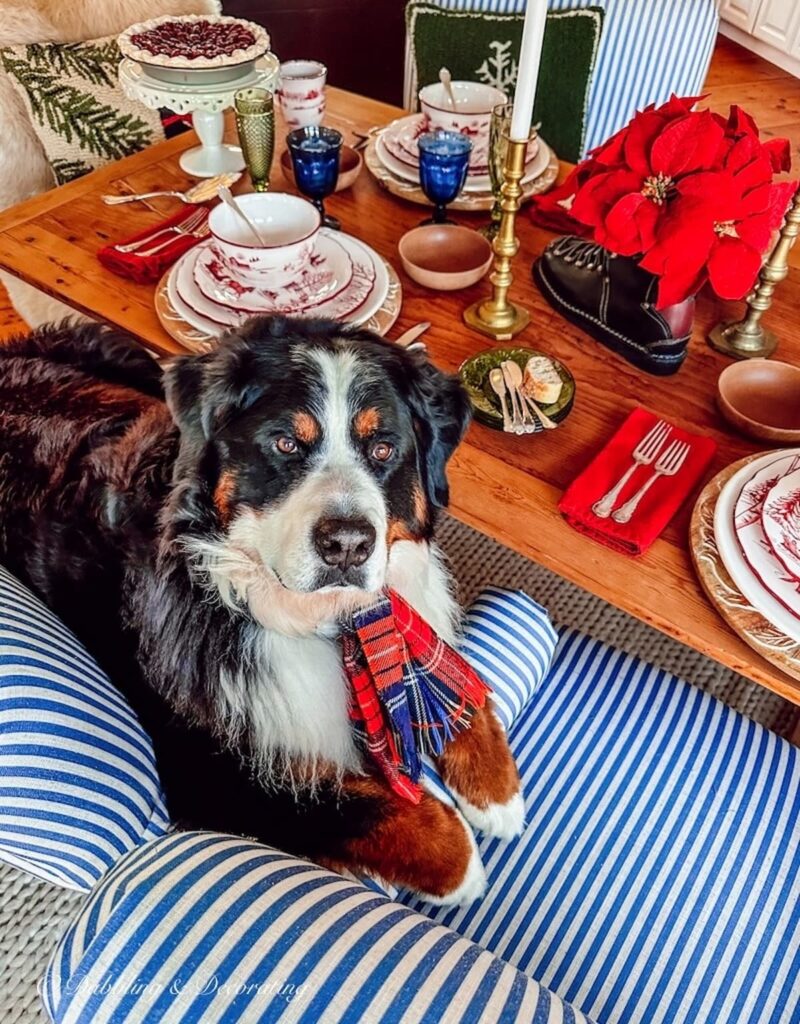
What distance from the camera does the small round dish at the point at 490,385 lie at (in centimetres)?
135

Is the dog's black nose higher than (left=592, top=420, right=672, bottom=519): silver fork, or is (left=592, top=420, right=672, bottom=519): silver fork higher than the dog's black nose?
the dog's black nose

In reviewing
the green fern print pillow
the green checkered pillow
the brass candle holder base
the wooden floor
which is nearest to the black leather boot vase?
the brass candle holder base

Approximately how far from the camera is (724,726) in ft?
4.29

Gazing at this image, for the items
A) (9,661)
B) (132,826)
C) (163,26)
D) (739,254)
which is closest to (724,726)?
(739,254)

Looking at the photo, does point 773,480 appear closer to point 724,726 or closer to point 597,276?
point 724,726

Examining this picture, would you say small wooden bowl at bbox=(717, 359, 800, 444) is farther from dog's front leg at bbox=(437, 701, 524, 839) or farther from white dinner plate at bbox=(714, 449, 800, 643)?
dog's front leg at bbox=(437, 701, 524, 839)

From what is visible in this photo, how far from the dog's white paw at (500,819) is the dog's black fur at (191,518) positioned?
0.13 m

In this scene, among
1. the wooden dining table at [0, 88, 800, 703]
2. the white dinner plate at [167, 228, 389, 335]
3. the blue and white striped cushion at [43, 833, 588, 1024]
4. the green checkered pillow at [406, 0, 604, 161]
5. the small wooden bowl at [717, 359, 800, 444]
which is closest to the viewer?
the blue and white striped cushion at [43, 833, 588, 1024]

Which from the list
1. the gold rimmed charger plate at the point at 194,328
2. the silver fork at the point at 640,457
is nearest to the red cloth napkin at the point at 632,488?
the silver fork at the point at 640,457

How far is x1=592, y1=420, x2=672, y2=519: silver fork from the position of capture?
121cm

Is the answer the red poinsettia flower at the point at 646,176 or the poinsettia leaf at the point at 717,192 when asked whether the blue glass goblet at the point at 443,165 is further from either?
the poinsettia leaf at the point at 717,192

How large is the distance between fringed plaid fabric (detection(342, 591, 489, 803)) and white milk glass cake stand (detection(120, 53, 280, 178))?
1248 mm

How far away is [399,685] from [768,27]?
19.0ft

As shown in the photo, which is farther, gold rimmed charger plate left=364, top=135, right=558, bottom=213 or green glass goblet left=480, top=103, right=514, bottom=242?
gold rimmed charger plate left=364, top=135, right=558, bottom=213
